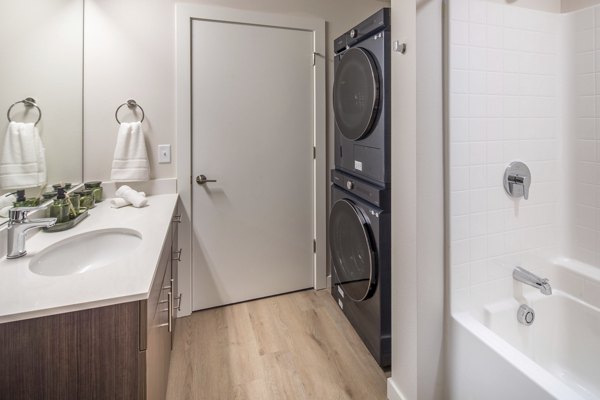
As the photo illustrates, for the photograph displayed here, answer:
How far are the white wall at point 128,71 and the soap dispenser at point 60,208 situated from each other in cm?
63

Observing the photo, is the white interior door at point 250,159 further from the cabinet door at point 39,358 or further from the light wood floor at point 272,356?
the cabinet door at point 39,358

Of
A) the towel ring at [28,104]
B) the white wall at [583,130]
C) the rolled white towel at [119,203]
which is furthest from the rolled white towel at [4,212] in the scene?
the white wall at [583,130]

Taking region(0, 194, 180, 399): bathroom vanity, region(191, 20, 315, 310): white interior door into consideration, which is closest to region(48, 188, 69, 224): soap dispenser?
region(0, 194, 180, 399): bathroom vanity

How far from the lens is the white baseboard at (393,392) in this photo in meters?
1.48

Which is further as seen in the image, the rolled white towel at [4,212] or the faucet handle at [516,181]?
the faucet handle at [516,181]

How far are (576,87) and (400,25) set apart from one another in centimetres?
95

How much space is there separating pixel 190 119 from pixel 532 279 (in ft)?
6.96

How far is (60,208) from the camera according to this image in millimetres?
1422

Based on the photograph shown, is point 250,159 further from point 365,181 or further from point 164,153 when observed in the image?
point 365,181

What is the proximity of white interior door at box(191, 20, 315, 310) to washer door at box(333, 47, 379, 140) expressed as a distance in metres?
0.47

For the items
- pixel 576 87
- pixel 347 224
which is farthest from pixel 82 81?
pixel 576 87

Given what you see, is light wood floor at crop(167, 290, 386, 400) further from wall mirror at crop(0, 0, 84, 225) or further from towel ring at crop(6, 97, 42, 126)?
towel ring at crop(6, 97, 42, 126)

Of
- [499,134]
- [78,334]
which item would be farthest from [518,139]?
[78,334]

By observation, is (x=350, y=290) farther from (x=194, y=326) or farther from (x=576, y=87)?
(x=576, y=87)
